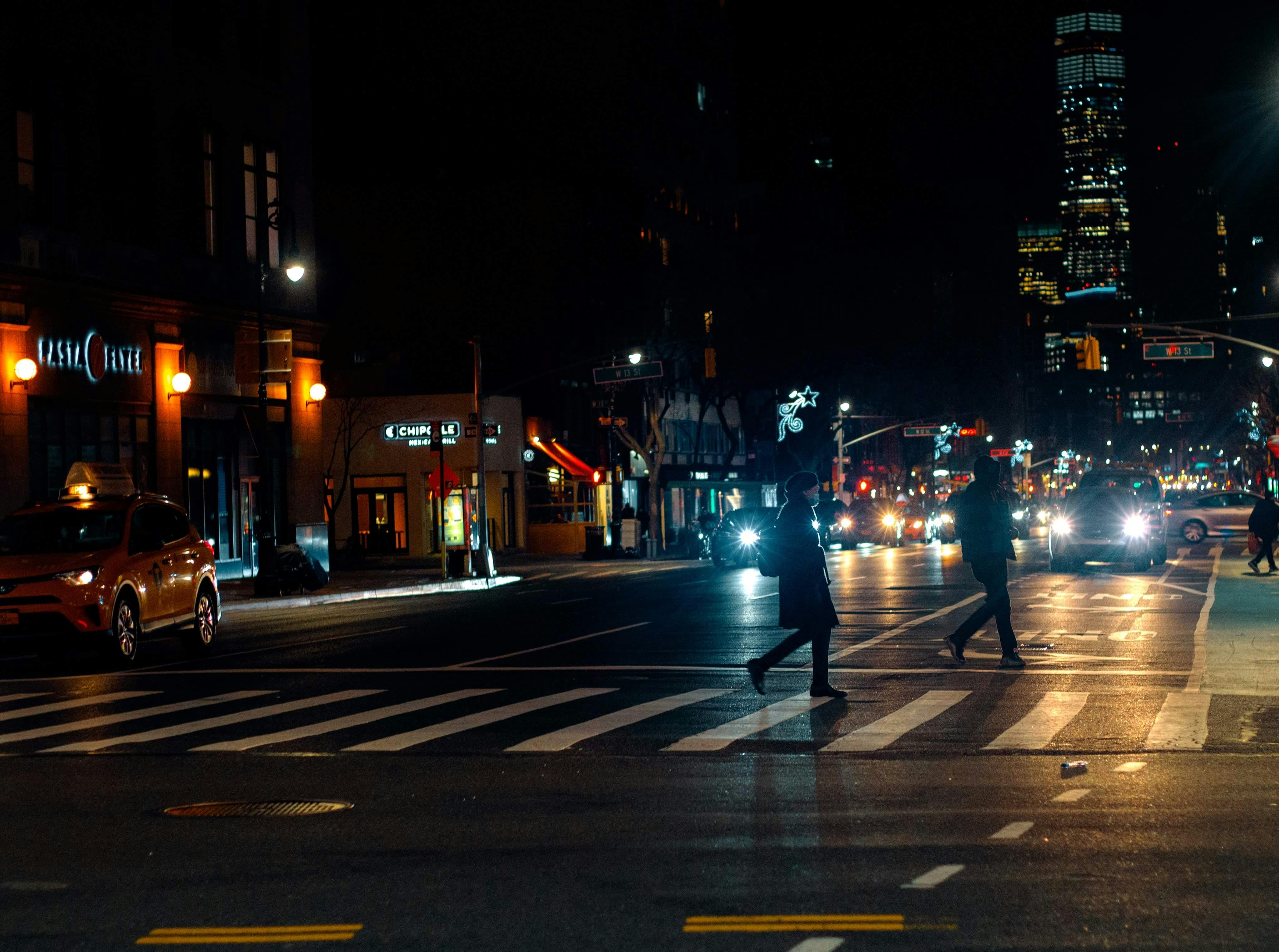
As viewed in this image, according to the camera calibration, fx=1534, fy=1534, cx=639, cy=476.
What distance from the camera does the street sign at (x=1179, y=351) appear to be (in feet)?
142

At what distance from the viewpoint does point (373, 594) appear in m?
33.7

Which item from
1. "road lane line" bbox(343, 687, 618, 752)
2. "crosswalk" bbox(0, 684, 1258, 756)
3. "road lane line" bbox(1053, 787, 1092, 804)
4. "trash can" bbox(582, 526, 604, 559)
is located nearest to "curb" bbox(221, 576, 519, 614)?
"trash can" bbox(582, 526, 604, 559)

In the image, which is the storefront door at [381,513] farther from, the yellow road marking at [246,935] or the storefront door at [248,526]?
the yellow road marking at [246,935]

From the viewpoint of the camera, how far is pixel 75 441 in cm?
3372

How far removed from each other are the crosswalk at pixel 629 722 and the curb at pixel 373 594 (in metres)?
15.1

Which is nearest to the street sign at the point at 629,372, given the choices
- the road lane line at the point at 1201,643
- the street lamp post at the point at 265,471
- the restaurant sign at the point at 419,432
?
the restaurant sign at the point at 419,432

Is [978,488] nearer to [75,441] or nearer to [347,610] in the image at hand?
[347,610]

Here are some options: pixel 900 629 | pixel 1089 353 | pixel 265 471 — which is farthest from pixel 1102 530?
pixel 265 471

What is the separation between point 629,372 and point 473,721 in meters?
37.5

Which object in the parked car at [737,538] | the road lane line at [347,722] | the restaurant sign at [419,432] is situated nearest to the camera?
the road lane line at [347,722]

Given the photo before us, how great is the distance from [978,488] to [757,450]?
9053 centimetres

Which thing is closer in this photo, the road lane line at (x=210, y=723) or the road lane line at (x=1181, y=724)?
the road lane line at (x=1181, y=724)

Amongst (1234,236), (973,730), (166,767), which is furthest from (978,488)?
(1234,236)

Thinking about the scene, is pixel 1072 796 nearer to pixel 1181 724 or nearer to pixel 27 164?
pixel 1181 724
